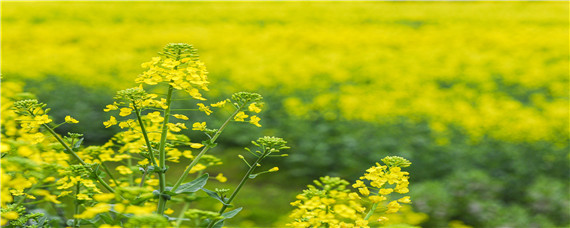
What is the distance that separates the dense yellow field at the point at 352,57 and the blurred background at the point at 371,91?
33 millimetres

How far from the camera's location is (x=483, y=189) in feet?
13.4

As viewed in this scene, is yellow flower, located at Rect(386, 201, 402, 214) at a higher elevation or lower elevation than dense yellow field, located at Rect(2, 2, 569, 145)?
lower

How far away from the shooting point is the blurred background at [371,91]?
4.27 m

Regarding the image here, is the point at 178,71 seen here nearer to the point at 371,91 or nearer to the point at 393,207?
the point at 393,207

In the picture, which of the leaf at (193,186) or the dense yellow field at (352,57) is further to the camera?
the dense yellow field at (352,57)

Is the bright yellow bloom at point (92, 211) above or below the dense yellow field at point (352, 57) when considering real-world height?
below

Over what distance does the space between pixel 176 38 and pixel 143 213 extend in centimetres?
1062

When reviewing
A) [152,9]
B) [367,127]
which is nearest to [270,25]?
[152,9]

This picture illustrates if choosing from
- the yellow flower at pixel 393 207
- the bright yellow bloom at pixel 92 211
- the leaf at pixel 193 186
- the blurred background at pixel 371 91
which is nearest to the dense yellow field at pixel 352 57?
the blurred background at pixel 371 91

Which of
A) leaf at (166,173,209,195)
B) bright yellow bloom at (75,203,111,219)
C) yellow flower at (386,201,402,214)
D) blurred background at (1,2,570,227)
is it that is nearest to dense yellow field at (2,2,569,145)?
blurred background at (1,2,570,227)

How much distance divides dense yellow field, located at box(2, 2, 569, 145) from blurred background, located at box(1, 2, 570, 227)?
3cm

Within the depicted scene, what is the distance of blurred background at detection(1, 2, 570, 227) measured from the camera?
14.0 ft

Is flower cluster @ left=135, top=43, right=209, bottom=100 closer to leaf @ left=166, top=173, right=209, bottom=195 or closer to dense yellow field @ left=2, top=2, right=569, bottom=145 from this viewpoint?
leaf @ left=166, top=173, right=209, bottom=195

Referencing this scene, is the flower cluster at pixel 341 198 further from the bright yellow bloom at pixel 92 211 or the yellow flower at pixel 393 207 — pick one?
the bright yellow bloom at pixel 92 211
